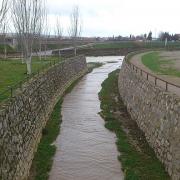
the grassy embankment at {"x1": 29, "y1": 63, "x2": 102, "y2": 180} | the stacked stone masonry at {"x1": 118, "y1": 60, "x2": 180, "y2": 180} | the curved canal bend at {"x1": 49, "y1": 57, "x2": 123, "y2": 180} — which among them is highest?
the stacked stone masonry at {"x1": 118, "y1": 60, "x2": 180, "y2": 180}

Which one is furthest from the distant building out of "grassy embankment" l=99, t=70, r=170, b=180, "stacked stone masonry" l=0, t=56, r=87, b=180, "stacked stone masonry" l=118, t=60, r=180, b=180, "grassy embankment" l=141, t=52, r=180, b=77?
"stacked stone masonry" l=118, t=60, r=180, b=180

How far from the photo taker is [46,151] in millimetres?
19094

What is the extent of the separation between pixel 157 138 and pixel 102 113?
389 inches

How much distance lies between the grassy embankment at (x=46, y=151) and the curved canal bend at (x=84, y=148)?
24 centimetres

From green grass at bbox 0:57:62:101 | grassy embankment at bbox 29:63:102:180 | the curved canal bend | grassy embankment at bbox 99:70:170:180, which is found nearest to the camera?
grassy embankment at bbox 99:70:170:180

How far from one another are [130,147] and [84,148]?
2.05 metres

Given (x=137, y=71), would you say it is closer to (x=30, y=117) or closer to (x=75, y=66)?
(x=30, y=117)

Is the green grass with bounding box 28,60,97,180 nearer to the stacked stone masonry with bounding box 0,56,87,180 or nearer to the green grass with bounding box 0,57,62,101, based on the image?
the stacked stone masonry with bounding box 0,56,87,180

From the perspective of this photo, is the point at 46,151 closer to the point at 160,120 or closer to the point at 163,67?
the point at 160,120

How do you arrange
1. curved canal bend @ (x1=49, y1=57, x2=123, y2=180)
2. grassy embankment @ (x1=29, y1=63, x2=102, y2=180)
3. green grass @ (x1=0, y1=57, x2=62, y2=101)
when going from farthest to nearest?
green grass @ (x1=0, y1=57, x2=62, y2=101) → curved canal bend @ (x1=49, y1=57, x2=123, y2=180) → grassy embankment @ (x1=29, y1=63, x2=102, y2=180)

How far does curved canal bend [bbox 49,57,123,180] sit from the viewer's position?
1666cm

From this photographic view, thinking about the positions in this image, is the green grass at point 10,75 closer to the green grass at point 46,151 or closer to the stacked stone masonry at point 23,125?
the stacked stone masonry at point 23,125

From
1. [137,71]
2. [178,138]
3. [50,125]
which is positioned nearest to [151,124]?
[178,138]

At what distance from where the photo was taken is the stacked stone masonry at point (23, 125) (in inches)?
513
